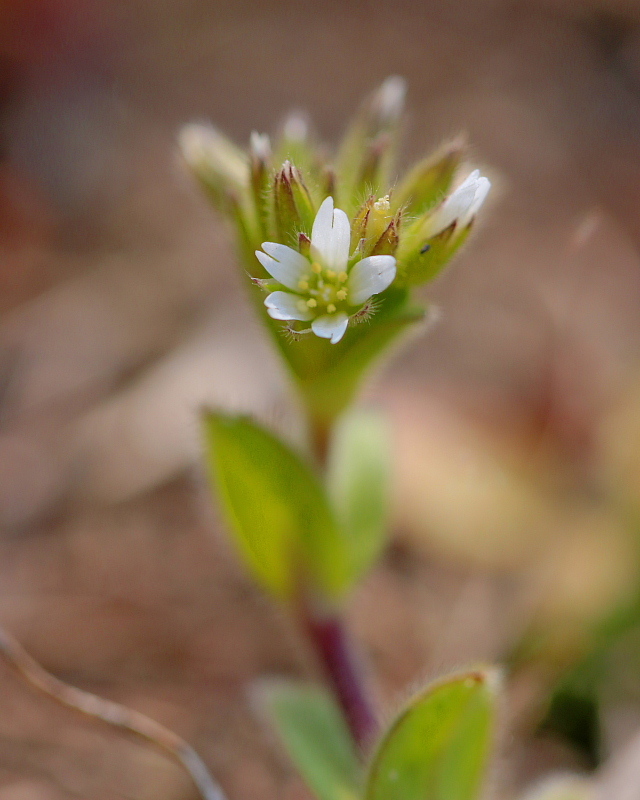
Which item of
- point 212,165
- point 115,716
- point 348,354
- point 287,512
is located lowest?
point 115,716

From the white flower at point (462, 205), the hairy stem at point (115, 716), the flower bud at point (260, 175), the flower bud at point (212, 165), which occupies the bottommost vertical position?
the hairy stem at point (115, 716)

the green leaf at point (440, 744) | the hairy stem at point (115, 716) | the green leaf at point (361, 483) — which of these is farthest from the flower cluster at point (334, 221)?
the hairy stem at point (115, 716)

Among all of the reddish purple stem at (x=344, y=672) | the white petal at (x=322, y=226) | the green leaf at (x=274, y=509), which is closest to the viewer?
the white petal at (x=322, y=226)

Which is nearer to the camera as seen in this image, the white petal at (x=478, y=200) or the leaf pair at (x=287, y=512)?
the white petal at (x=478, y=200)

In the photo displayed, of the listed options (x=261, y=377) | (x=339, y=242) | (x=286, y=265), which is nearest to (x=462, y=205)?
(x=339, y=242)

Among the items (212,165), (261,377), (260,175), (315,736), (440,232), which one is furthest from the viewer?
(261,377)

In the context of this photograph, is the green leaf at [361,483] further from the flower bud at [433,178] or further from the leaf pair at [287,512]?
the flower bud at [433,178]

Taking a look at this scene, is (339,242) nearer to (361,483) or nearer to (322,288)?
(322,288)
